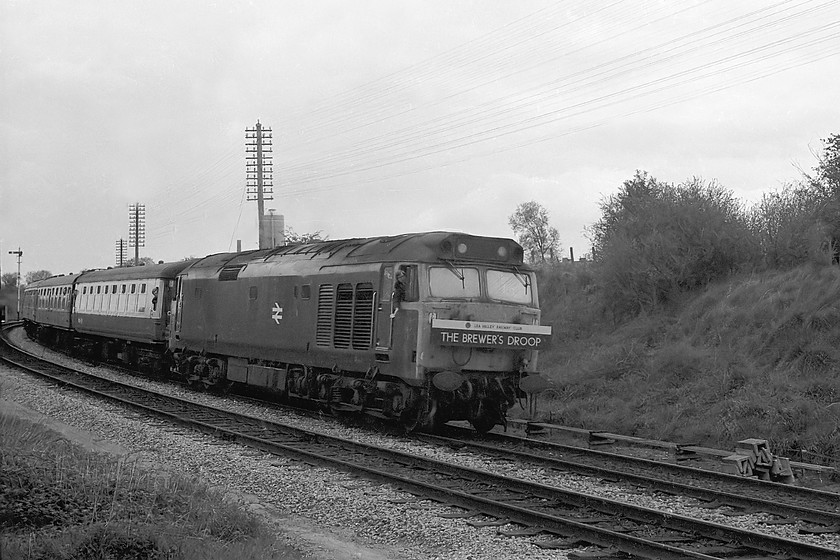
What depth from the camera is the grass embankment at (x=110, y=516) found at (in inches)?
238

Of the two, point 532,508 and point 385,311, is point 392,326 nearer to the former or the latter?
point 385,311

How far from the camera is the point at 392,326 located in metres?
13.5

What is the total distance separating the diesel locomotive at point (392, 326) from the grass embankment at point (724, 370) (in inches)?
113

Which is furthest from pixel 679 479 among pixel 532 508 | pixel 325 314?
pixel 325 314

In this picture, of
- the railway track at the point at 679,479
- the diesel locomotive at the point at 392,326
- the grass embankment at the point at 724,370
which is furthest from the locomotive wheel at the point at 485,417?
the grass embankment at the point at 724,370

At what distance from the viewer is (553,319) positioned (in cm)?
2302

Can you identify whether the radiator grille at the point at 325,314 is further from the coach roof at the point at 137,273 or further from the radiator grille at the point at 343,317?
the coach roof at the point at 137,273

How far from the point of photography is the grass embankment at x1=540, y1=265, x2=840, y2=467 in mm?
13266

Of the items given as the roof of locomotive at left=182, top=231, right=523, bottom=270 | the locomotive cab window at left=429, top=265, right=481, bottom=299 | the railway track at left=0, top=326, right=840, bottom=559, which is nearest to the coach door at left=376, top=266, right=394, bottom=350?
the roof of locomotive at left=182, top=231, right=523, bottom=270

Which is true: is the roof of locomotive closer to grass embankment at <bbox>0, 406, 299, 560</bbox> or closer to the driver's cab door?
the driver's cab door

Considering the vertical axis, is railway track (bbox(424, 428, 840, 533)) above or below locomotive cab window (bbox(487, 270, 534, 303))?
below

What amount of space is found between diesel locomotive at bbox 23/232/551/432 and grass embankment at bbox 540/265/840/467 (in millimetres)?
2882

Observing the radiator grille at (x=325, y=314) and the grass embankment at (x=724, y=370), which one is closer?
the grass embankment at (x=724, y=370)

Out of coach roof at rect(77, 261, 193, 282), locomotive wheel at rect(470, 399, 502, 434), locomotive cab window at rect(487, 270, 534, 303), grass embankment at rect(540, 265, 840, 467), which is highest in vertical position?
coach roof at rect(77, 261, 193, 282)
